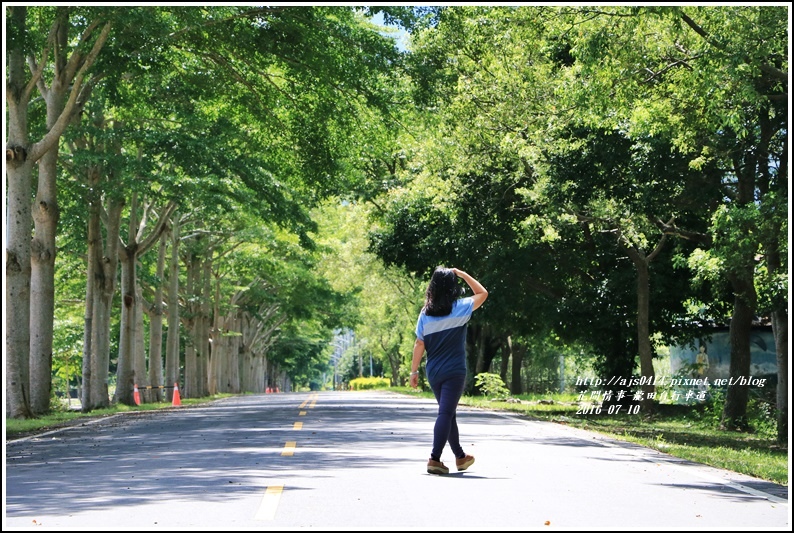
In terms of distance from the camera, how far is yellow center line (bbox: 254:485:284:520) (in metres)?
8.39

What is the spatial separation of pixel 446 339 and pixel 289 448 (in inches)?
170

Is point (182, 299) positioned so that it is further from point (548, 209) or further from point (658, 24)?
point (658, 24)

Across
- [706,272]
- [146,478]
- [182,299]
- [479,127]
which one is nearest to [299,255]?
[182,299]

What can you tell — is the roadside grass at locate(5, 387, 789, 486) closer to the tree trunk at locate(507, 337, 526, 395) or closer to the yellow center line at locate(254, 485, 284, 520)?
the yellow center line at locate(254, 485, 284, 520)

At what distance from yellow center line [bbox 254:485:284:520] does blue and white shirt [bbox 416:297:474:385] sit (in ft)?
6.42

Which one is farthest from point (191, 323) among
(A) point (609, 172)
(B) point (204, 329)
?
(A) point (609, 172)

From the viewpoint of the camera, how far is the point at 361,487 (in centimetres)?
1038

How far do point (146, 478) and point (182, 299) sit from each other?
43.3m

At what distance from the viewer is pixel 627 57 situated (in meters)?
17.3

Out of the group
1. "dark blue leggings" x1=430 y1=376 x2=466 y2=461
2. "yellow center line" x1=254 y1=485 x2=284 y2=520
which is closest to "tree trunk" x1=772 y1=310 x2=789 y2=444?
"dark blue leggings" x1=430 y1=376 x2=466 y2=461

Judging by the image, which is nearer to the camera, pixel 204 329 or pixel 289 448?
pixel 289 448

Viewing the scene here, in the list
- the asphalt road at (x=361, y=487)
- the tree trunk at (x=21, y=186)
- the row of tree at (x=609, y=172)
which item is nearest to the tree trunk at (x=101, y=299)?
the row of tree at (x=609, y=172)

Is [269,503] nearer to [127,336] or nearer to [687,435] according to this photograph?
[687,435]

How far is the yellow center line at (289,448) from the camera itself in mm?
13914
